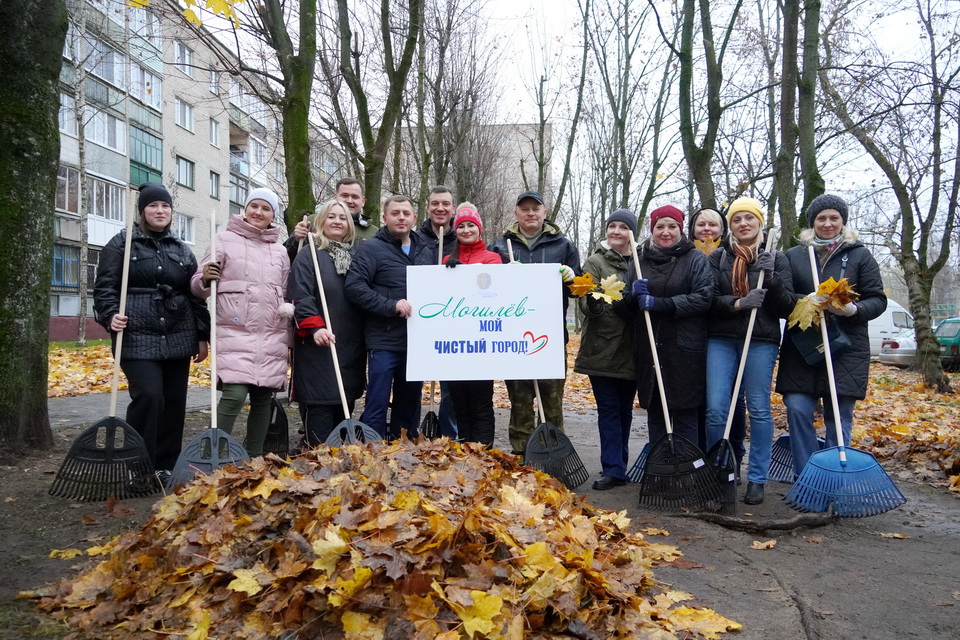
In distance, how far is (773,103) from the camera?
17.1 metres

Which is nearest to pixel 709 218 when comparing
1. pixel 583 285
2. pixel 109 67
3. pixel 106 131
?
pixel 583 285

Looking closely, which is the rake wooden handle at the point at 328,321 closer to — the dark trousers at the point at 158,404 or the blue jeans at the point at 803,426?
the dark trousers at the point at 158,404

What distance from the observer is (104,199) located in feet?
89.4

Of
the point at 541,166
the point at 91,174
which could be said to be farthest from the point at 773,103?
the point at 91,174

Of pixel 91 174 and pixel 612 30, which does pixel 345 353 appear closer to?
pixel 612 30

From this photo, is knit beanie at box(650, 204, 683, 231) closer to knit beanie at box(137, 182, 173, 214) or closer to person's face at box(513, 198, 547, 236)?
person's face at box(513, 198, 547, 236)

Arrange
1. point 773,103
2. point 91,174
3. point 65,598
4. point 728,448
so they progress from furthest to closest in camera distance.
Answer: point 91,174
point 773,103
point 728,448
point 65,598

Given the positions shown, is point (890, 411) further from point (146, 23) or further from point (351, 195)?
point (146, 23)

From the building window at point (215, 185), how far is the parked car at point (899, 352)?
1223 inches

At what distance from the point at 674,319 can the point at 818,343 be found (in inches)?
37.7

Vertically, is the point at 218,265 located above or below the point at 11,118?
below

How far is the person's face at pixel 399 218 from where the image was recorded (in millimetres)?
5391

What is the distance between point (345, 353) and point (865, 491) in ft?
Answer: 11.6

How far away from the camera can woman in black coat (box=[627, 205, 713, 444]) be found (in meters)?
4.96
